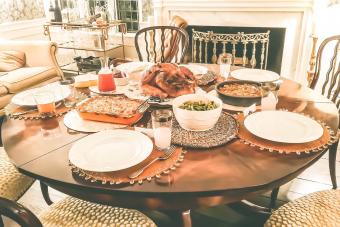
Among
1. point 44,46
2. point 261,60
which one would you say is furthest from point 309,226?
point 44,46

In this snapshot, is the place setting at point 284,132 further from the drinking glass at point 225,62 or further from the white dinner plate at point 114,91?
the white dinner plate at point 114,91

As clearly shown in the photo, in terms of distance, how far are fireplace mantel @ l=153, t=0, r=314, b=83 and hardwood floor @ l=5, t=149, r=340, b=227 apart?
A: 4.64 feet

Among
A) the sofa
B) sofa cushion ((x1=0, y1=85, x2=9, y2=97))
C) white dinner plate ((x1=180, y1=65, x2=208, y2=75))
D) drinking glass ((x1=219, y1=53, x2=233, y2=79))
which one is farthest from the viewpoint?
the sofa

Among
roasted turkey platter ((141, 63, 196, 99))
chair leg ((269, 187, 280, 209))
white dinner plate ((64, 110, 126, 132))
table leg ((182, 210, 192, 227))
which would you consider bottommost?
chair leg ((269, 187, 280, 209))

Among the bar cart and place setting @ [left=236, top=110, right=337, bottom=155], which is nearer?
place setting @ [left=236, top=110, right=337, bottom=155]

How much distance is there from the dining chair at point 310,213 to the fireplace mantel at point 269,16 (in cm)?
239

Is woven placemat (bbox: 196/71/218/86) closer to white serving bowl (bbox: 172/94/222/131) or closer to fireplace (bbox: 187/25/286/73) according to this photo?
white serving bowl (bbox: 172/94/222/131)

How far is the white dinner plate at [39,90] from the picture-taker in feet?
4.81

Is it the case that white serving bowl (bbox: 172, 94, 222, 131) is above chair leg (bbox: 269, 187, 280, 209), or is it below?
above

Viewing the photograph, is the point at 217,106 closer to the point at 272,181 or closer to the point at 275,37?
the point at 272,181

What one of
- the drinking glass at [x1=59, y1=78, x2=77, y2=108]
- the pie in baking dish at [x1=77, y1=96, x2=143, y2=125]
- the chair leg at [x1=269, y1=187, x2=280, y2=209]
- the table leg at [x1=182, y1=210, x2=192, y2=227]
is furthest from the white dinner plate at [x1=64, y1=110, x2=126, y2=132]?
the chair leg at [x1=269, y1=187, x2=280, y2=209]

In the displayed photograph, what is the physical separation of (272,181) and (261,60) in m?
2.76

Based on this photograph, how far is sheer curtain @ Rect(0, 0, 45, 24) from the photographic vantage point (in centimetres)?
402

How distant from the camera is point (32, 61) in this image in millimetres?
3447
